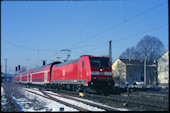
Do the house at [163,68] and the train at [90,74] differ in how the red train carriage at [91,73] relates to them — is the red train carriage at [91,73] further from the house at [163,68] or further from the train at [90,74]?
the house at [163,68]

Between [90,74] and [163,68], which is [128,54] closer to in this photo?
[163,68]

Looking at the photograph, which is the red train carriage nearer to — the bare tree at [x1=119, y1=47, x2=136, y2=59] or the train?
the train

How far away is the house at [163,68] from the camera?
50.8 m

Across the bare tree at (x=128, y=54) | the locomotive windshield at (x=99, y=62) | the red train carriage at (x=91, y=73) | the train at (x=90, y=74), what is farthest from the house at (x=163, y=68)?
the red train carriage at (x=91, y=73)

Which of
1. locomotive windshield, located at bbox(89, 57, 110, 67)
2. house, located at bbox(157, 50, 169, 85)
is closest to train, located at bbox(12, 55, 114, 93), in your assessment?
locomotive windshield, located at bbox(89, 57, 110, 67)

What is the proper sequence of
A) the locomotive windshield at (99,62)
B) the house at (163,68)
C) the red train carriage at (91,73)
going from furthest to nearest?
the house at (163,68) → the locomotive windshield at (99,62) → the red train carriage at (91,73)

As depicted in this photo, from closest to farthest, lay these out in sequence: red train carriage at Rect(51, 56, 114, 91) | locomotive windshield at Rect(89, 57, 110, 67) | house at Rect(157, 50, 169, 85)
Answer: red train carriage at Rect(51, 56, 114, 91) → locomotive windshield at Rect(89, 57, 110, 67) → house at Rect(157, 50, 169, 85)

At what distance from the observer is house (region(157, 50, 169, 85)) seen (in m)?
50.8

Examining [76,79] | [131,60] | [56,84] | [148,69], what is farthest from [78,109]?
[131,60]

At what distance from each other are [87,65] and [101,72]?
1.48m

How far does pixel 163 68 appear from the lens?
52.1 m

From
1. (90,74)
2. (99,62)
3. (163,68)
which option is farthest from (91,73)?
(163,68)

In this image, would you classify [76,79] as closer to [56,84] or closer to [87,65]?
[87,65]

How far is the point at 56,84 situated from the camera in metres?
29.7
